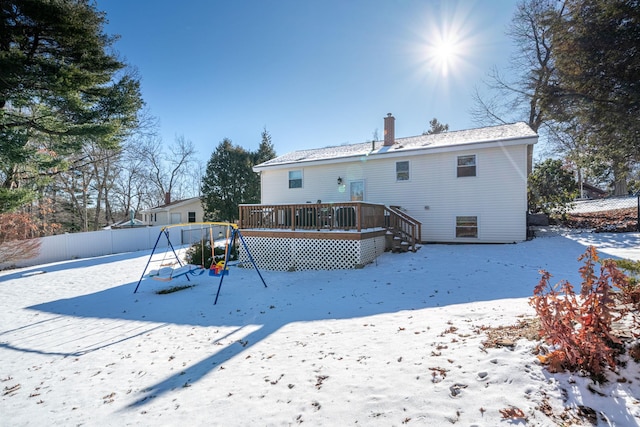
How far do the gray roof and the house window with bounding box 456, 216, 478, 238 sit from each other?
128 inches

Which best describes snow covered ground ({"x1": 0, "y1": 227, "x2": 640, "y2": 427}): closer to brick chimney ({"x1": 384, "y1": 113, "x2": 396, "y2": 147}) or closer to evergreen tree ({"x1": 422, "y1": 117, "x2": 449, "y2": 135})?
brick chimney ({"x1": 384, "y1": 113, "x2": 396, "y2": 147})

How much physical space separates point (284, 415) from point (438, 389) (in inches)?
61.9

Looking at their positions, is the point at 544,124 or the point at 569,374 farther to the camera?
the point at 544,124

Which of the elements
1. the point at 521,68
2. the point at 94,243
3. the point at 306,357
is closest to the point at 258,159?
the point at 94,243

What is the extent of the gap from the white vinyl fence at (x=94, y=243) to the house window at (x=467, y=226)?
19.1 m

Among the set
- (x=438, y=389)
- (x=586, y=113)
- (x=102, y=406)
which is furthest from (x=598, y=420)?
(x=586, y=113)

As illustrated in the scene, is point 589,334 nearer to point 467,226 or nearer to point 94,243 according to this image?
point 467,226

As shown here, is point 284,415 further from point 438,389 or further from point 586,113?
point 586,113

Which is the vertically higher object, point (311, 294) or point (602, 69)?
point (602, 69)

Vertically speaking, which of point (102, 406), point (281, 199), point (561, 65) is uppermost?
point (561, 65)

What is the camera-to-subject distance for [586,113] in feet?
32.8

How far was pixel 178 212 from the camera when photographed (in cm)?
2873

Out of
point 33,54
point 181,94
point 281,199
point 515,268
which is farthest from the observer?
point 181,94

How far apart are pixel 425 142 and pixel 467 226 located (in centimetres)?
473
